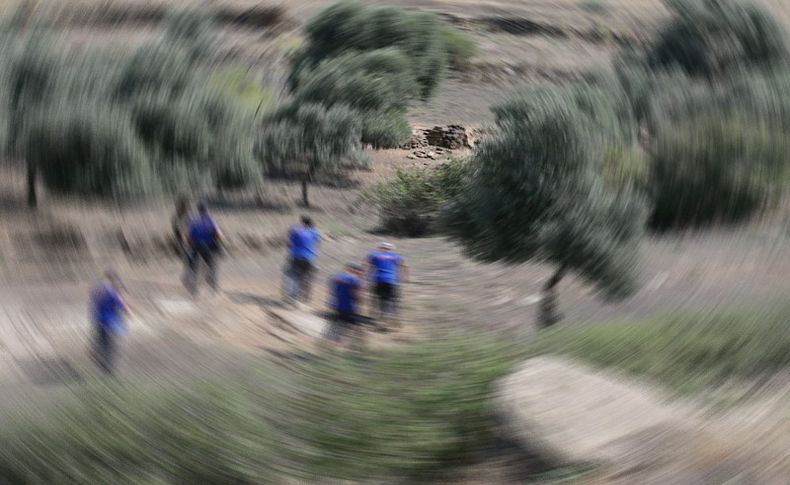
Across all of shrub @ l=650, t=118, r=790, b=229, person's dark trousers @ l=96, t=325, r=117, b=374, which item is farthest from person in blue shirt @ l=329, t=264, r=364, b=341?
shrub @ l=650, t=118, r=790, b=229

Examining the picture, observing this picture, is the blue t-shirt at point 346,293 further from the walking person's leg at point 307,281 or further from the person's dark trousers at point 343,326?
the walking person's leg at point 307,281

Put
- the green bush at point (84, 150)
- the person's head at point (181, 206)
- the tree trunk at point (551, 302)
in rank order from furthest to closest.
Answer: the green bush at point (84, 150) → the person's head at point (181, 206) → the tree trunk at point (551, 302)

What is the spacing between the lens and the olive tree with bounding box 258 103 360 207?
23969 mm

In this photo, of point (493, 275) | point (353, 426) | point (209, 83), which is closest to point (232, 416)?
point (353, 426)

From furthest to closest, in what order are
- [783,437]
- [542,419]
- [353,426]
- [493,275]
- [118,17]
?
[118,17]
[493,275]
[353,426]
[542,419]
[783,437]

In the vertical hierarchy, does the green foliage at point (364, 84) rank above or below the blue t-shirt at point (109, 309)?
above

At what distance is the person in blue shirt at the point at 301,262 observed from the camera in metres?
13.0

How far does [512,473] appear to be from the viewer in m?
7.82

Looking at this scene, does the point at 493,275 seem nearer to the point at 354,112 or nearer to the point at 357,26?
the point at 357,26

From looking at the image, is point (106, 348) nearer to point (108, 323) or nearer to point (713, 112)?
point (108, 323)

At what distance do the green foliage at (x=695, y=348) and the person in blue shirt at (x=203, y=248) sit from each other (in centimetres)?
481

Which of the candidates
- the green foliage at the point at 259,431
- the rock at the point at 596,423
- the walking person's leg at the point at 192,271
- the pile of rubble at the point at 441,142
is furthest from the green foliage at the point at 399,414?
the pile of rubble at the point at 441,142

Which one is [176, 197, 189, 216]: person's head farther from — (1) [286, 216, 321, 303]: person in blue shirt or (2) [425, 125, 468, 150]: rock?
(2) [425, 125, 468, 150]: rock

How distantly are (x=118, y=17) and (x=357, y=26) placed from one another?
6.69 meters
